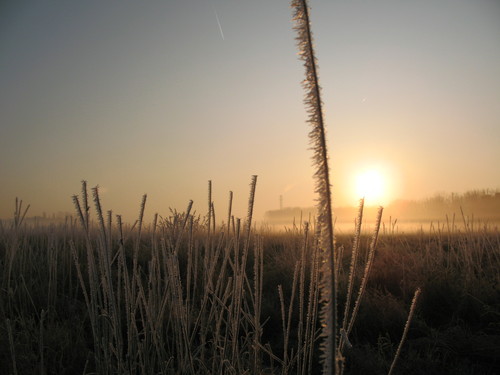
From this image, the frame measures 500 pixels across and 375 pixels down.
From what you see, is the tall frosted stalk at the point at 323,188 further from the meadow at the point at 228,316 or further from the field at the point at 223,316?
the field at the point at 223,316

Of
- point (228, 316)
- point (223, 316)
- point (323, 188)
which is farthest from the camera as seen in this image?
point (223, 316)

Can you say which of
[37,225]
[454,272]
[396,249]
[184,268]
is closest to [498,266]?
[454,272]

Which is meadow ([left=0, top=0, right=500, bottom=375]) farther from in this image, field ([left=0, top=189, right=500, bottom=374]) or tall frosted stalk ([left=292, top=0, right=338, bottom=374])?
tall frosted stalk ([left=292, top=0, right=338, bottom=374])

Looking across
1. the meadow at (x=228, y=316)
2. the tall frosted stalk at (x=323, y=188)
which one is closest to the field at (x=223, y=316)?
the meadow at (x=228, y=316)

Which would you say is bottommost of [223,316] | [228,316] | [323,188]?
[223,316]

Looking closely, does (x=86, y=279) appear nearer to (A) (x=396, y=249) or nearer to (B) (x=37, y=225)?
(B) (x=37, y=225)

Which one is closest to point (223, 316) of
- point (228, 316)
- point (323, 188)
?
point (228, 316)

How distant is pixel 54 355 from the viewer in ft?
9.52

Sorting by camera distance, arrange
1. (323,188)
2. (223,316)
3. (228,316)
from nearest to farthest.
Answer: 1. (323,188)
2. (228,316)
3. (223,316)

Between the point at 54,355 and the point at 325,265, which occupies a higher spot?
the point at 325,265

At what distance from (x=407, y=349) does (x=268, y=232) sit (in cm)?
567

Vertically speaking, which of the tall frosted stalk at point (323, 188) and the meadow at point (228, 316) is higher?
the tall frosted stalk at point (323, 188)

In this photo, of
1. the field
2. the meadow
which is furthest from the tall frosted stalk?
the field

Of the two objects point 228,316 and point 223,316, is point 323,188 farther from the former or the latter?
point 223,316
